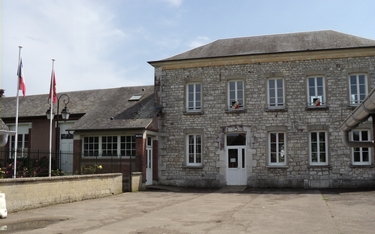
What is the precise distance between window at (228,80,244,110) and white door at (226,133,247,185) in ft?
4.83

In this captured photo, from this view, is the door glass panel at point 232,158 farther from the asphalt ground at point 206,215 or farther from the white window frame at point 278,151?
the asphalt ground at point 206,215

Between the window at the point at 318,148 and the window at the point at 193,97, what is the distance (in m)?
5.85

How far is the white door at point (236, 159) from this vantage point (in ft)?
65.6

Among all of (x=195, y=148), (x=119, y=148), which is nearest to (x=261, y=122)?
(x=195, y=148)

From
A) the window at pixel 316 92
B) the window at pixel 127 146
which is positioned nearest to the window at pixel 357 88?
the window at pixel 316 92

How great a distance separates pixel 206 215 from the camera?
1076cm

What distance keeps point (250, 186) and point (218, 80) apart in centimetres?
559

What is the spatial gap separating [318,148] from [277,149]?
6.29ft

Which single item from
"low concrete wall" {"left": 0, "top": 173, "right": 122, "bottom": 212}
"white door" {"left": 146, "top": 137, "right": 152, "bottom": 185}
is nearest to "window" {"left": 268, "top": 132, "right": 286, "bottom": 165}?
"white door" {"left": 146, "top": 137, "right": 152, "bottom": 185}

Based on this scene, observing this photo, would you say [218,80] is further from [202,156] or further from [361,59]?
[361,59]

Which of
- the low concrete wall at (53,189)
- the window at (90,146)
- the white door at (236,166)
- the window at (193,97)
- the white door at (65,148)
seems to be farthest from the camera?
the white door at (65,148)

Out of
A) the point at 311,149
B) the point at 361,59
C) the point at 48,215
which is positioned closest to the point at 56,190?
the point at 48,215

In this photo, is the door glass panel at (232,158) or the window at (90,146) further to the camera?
the window at (90,146)

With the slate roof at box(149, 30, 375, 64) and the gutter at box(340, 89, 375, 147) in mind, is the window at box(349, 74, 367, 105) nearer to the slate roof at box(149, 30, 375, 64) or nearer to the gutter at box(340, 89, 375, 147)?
the slate roof at box(149, 30, 375, 64)
